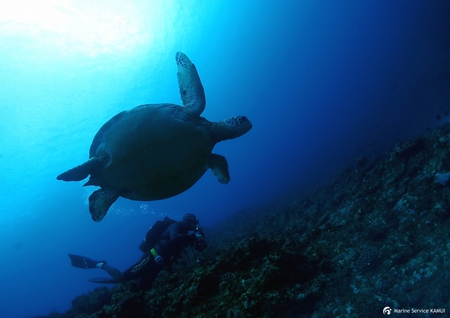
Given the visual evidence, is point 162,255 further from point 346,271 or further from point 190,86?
point 346,271

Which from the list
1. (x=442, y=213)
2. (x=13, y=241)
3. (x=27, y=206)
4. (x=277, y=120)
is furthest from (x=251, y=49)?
(x=13, y=241)

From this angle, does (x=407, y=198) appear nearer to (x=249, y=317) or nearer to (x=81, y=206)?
(x=249, y=317)

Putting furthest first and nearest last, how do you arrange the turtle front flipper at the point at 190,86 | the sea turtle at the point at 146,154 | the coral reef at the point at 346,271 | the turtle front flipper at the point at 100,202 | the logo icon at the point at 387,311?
the turtle front flipper at the point at 190,86
the turtle front flipper at the point at 100,202
the sea turtle at the point at 146,154
the coral reef at the point at 346,271
the logo icon at the point at 387,311

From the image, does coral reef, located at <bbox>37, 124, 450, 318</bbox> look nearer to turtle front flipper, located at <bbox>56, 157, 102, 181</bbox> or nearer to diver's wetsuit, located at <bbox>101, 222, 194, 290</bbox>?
diver's wetsuit, located at <bbox>101, 222, 194, 290</bbox>

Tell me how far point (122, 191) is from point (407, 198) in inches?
219

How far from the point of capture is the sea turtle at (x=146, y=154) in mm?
3998

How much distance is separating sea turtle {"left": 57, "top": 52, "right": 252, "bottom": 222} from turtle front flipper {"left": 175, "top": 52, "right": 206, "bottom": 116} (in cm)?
5

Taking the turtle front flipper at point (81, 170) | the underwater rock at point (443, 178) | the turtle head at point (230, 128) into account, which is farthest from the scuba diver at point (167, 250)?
the underwater rock at point (443, 178)

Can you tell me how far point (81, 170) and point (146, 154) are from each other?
1206mm

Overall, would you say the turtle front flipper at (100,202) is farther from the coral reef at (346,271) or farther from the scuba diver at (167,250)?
the scuba diver at (167,250)

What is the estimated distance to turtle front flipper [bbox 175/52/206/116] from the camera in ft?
15.9

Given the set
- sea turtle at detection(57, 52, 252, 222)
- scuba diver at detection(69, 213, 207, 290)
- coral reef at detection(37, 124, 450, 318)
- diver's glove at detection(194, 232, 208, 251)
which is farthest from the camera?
scuba diver at detection(69, 213, 207, 290)

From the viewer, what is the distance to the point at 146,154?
4.02 m

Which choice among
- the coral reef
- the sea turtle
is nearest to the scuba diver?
the coral reef
